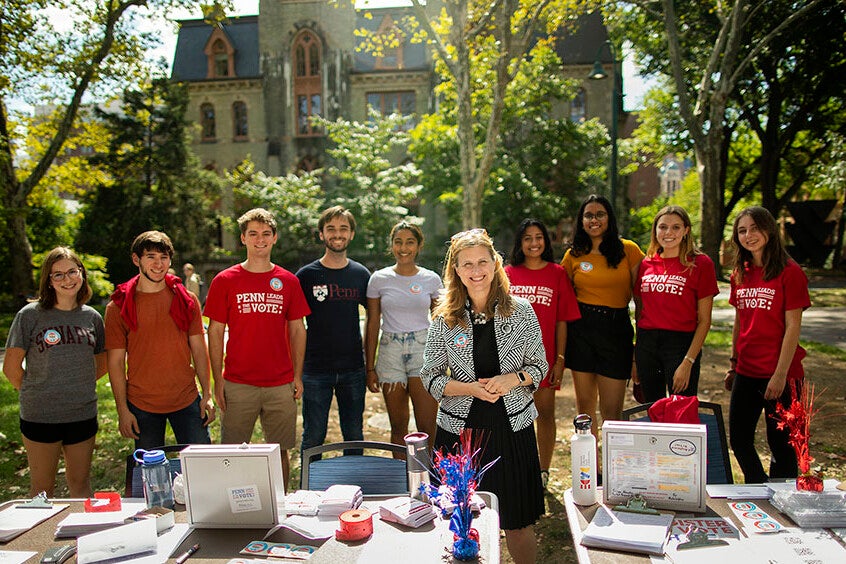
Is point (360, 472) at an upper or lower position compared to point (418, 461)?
lower

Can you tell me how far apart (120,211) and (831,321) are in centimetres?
2527

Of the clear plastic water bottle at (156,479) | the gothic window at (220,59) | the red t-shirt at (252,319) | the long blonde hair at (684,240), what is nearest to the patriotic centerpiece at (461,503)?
the clear plastic water bottle at (156,479)

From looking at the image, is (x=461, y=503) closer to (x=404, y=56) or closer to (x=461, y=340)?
(x=461, y=340)

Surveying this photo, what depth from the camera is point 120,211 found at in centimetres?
2520

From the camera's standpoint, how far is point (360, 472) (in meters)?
3.20

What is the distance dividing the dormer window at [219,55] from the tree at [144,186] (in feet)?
24.3

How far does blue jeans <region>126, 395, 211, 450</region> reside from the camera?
4.00 m

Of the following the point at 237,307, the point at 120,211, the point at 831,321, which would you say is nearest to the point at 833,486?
the point at 237,307

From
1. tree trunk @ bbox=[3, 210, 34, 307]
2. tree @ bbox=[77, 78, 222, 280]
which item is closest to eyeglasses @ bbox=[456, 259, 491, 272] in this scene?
tree trunk @ bbox=[3, 210, 34, 307]

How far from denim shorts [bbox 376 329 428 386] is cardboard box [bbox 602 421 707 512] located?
2.16m

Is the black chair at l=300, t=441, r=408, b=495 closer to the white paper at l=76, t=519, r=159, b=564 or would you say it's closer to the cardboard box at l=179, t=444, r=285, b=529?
the cardboard box at l=179, t=444, r=285, b=529

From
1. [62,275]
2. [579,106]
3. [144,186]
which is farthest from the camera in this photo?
[579,106]

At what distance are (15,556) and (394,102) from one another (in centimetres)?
2987

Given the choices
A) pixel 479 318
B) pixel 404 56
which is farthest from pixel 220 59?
pixel 479 318
